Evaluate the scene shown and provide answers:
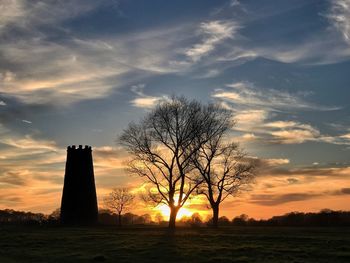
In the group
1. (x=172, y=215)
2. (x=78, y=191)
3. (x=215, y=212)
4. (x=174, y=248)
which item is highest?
(x=78, y=191)

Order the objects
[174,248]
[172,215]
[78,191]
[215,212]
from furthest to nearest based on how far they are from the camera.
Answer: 1. [78,191]
2. [215,212]
3. [172,215]
4. [174,248]

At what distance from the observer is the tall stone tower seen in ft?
219

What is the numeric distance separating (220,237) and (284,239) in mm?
5813

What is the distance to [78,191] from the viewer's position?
67.1m

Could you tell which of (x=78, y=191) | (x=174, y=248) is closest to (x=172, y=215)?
(x=78, y=191)

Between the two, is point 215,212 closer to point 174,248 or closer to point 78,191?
point 78,191

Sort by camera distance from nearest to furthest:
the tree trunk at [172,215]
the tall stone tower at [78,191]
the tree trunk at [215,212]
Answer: the tree trunk at [172,215]
the tree trunk at [215,212]
the tall stone tower at [78,191]

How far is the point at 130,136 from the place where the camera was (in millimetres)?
62562

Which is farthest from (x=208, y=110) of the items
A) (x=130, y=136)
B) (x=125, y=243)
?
(x=125, y=243)

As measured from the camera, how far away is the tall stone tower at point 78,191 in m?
66.8

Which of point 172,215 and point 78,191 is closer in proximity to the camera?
point 172,215

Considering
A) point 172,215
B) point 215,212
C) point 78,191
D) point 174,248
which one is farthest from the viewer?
point 78,191

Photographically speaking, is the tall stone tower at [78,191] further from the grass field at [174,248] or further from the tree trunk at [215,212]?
the grass field at [174,248]

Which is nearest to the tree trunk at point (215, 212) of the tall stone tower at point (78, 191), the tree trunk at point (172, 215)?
the tree trunk at point (172, 215)
